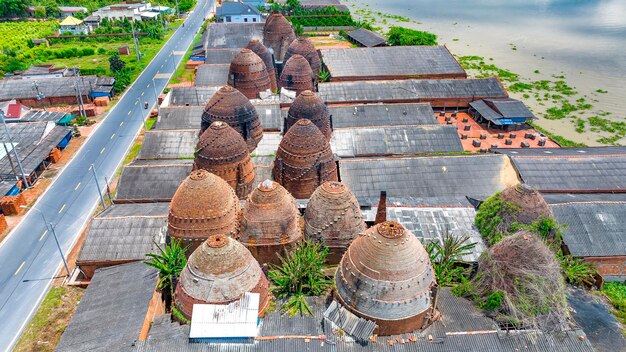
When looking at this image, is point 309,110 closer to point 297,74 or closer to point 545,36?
point 297,74

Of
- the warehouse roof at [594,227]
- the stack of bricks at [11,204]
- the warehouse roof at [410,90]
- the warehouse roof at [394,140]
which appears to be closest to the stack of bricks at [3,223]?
the stack of bricks at [11,204]

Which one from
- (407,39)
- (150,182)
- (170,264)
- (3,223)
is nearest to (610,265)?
(170,264)

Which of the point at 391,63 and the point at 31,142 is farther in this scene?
the point at 391,63

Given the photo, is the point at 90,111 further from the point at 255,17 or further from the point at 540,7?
the point at 540,7

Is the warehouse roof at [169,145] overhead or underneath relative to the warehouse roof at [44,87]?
overhead

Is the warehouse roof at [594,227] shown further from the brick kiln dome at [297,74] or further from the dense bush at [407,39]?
the dense bush at [407,39]

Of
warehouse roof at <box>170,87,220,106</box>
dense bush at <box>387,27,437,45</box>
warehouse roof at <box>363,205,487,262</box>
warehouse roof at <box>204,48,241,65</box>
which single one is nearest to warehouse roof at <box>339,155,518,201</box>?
warehouse roof at <box>363,205,487,262</box>
